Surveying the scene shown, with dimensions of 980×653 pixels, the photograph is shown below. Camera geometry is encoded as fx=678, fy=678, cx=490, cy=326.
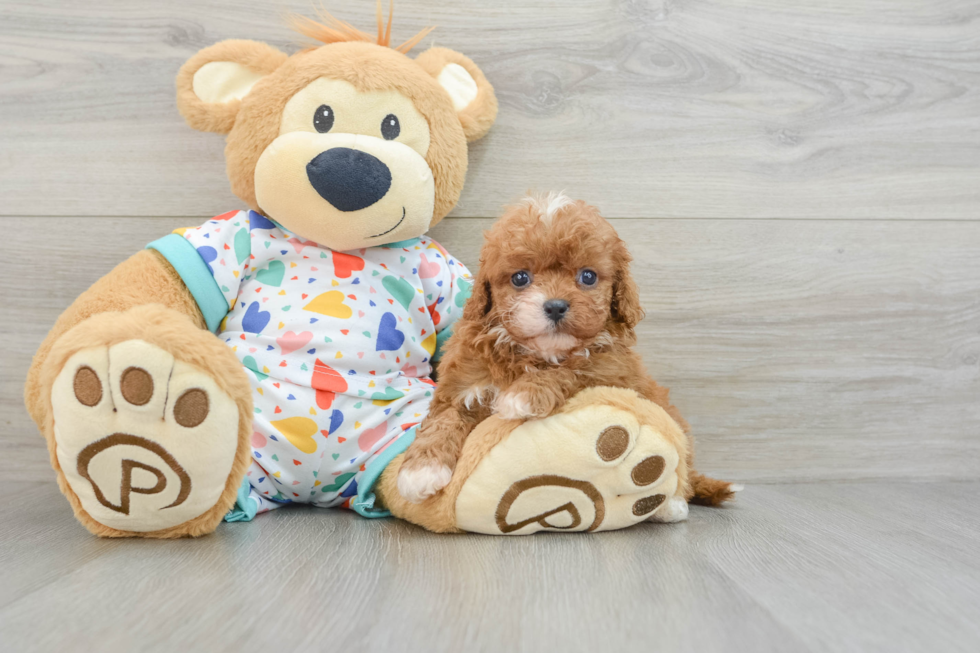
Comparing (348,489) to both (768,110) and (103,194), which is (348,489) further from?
(768,110)

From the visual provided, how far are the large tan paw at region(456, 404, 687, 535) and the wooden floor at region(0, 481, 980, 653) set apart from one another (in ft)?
0.12

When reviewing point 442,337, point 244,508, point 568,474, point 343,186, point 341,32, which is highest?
point 341,32

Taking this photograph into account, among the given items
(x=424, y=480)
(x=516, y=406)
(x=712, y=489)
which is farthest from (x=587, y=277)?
(x=712, y=489)

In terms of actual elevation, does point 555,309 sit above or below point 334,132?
below

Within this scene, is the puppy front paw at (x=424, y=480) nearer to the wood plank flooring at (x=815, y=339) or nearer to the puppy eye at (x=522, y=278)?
the puppy eye at (x=522, y=278)

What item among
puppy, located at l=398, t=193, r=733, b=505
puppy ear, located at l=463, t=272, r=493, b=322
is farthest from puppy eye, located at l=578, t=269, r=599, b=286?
puppy ear, located at l=463, t=272, r=493, b=322

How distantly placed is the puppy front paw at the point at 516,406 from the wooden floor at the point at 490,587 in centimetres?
17

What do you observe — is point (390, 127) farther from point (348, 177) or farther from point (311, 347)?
point (311, 347)

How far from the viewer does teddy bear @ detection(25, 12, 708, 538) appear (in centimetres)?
78

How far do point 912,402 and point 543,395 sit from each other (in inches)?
34.7

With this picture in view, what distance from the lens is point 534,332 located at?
0.85m

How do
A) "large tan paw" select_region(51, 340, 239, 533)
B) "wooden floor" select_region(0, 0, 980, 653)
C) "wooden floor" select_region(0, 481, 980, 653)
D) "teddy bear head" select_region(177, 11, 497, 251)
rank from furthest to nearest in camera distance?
"wooden floor" select_region(0, 0, 980, 653)
"teddy bear head" select_region(177, 11, 497, 251)
"large tan paw" select_region(51, 340, 239, 533)
"wooden floor" select_region(0, 481, 980, 653)

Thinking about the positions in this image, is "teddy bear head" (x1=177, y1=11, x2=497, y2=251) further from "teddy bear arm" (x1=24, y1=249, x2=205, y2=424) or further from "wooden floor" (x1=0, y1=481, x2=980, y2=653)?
"wooden floor" (x1=0, y1=481, x2=980, y2=653)

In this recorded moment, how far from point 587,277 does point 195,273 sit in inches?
23.0
